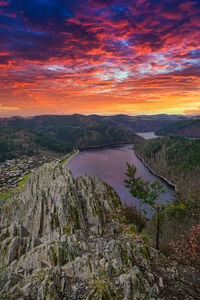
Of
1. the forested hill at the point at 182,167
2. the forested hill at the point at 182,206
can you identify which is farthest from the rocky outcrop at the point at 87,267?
the forested hill at the point at 182,167

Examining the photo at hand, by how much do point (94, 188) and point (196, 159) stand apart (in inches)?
6132

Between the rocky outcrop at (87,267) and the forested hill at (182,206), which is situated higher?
the rocky outcrop at (87,267)

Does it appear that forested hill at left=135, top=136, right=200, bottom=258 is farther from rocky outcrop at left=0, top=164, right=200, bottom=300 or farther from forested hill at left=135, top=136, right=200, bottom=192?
rocky outcrop at left=0, top=164, right=200, bottom=300

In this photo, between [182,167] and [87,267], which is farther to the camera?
[182,167]

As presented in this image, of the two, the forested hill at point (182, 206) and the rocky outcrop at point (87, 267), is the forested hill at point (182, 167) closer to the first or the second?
the forested hill at point (182, 206)

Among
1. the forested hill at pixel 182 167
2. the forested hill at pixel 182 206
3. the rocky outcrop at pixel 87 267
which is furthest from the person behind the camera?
the forested hill at pixel 182 167

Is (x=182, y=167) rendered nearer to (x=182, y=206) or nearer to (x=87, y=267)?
(x=182, y=206)

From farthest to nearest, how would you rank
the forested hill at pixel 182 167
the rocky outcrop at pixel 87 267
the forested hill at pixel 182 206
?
the forested hill at pixel 182 167, the forested hill at pixel 182 206, the rocky outcrop at pixel 87 267

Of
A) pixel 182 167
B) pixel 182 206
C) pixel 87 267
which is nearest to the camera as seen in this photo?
pixel 87 267

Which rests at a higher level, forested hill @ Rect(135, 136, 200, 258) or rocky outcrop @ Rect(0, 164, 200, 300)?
rocky outcrop @ Rect(0, 164, 200, 300)

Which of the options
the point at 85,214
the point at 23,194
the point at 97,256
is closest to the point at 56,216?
the point at 85,214

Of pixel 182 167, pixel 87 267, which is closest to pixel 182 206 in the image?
pixel 87 267

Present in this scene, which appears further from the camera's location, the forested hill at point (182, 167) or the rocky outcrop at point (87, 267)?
the forested hill at point (182, 167)

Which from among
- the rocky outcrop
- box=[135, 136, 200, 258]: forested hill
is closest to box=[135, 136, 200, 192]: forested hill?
box=[135, 136, 200, 258]: forested hill
